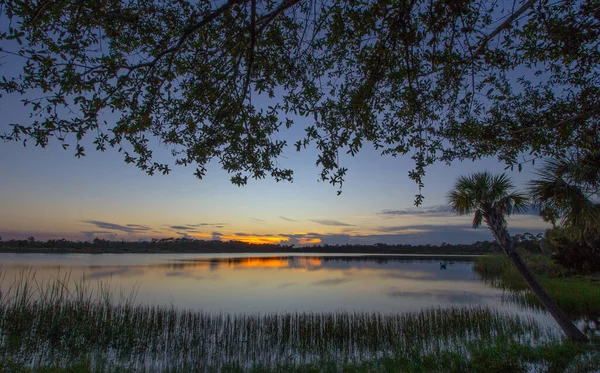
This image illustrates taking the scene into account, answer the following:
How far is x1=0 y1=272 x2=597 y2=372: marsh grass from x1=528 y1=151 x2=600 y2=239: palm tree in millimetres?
3607

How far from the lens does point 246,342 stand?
442 inches

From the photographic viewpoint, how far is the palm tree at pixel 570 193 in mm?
7996

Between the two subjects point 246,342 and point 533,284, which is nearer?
point 533,284

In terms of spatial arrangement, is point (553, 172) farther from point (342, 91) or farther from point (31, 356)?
point (31, 356)

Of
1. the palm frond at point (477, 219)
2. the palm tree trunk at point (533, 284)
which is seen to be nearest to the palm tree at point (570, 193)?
the palm tree trunk at point (533, 284)

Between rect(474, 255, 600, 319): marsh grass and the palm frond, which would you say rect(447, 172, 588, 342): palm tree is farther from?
rect(474, 255, 600, 319): marsh grass

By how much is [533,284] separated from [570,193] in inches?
152

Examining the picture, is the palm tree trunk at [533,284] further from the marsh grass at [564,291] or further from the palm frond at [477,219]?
the marsh grass at [564,291]

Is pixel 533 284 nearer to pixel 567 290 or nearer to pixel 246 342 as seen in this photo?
pixel 246 342

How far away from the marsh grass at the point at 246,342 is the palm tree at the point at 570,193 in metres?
3.61

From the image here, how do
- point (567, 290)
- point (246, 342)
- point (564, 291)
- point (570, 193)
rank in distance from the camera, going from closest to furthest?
point (570, 193)
point (246, 342)
point (564, 291)
point (567, 290)

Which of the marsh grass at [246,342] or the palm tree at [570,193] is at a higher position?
the palm tree at [570,193]

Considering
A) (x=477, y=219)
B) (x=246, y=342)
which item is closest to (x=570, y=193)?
(x=477, y=219)

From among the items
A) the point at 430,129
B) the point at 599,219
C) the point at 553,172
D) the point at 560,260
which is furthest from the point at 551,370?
the point at 560,260
